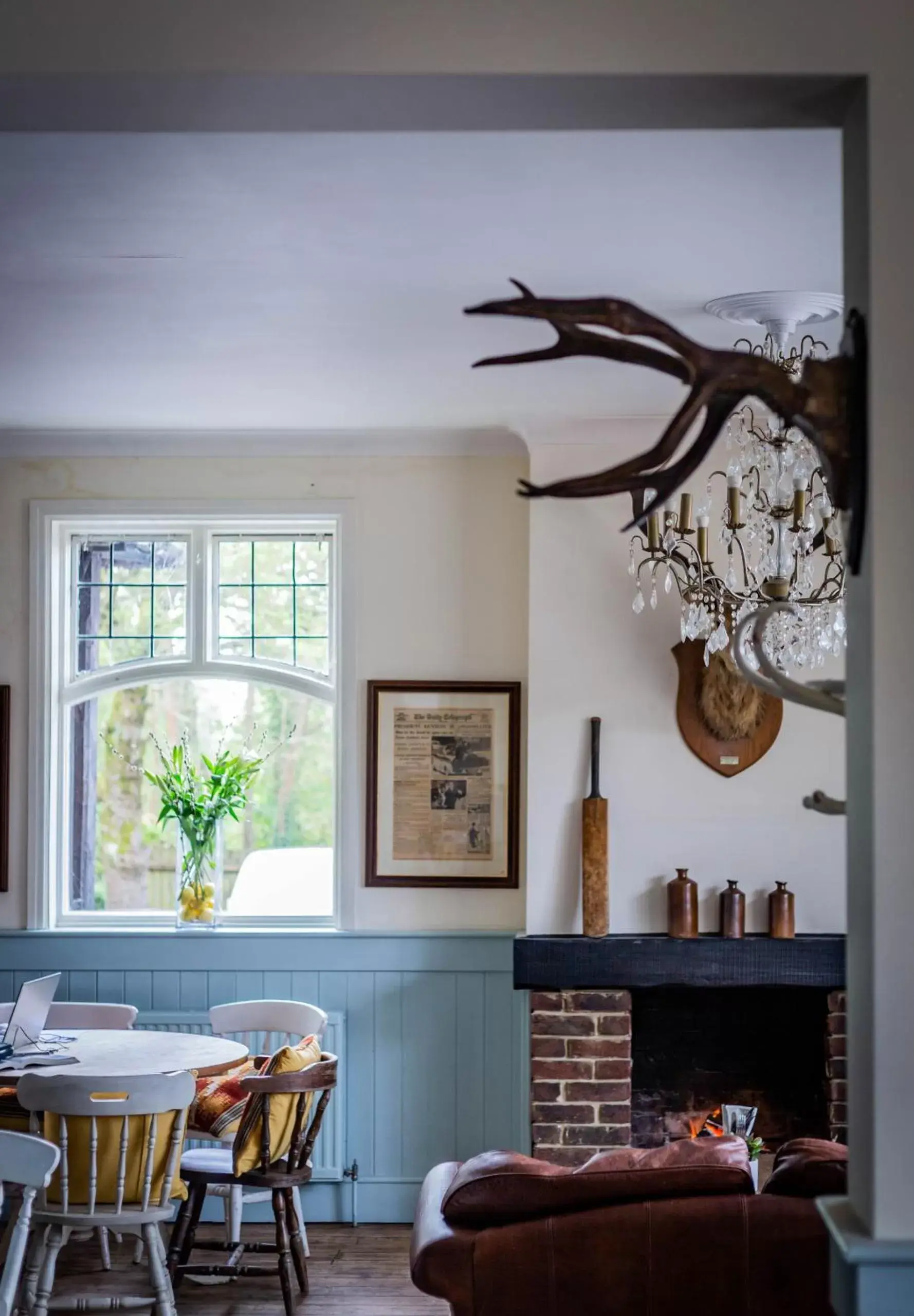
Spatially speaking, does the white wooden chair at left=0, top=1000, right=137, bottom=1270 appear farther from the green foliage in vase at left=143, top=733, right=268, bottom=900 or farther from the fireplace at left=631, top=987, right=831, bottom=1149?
the fireplace at left=631, top=987, right=831, bottom=1149

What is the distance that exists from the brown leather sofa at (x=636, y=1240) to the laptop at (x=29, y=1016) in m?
2.12

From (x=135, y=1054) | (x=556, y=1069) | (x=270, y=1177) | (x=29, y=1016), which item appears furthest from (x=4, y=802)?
(x=556, y=1069)

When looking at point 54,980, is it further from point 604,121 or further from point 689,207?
point 604,121

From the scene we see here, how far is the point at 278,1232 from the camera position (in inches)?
175

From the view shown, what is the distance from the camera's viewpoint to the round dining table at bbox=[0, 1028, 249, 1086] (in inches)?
164

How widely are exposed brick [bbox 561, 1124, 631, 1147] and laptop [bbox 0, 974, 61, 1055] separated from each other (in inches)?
71.0

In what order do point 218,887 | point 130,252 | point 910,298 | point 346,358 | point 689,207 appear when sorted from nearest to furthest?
point 910,298
point 689,207
point 130,252
point 346,358
point 218,887

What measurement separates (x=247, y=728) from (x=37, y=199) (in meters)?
3.07

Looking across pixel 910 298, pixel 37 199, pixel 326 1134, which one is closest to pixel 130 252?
pixel 37 199

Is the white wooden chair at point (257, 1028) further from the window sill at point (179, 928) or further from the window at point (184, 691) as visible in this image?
the window at point (184, 691)

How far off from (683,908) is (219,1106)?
1.70 metres

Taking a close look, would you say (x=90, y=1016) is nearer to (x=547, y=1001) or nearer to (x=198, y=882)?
(x=198, y=882)

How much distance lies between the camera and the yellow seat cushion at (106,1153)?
12.5ft

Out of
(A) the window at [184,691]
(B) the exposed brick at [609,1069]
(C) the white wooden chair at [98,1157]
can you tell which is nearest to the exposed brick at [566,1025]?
(B) the exposed brick at [609,1069]
